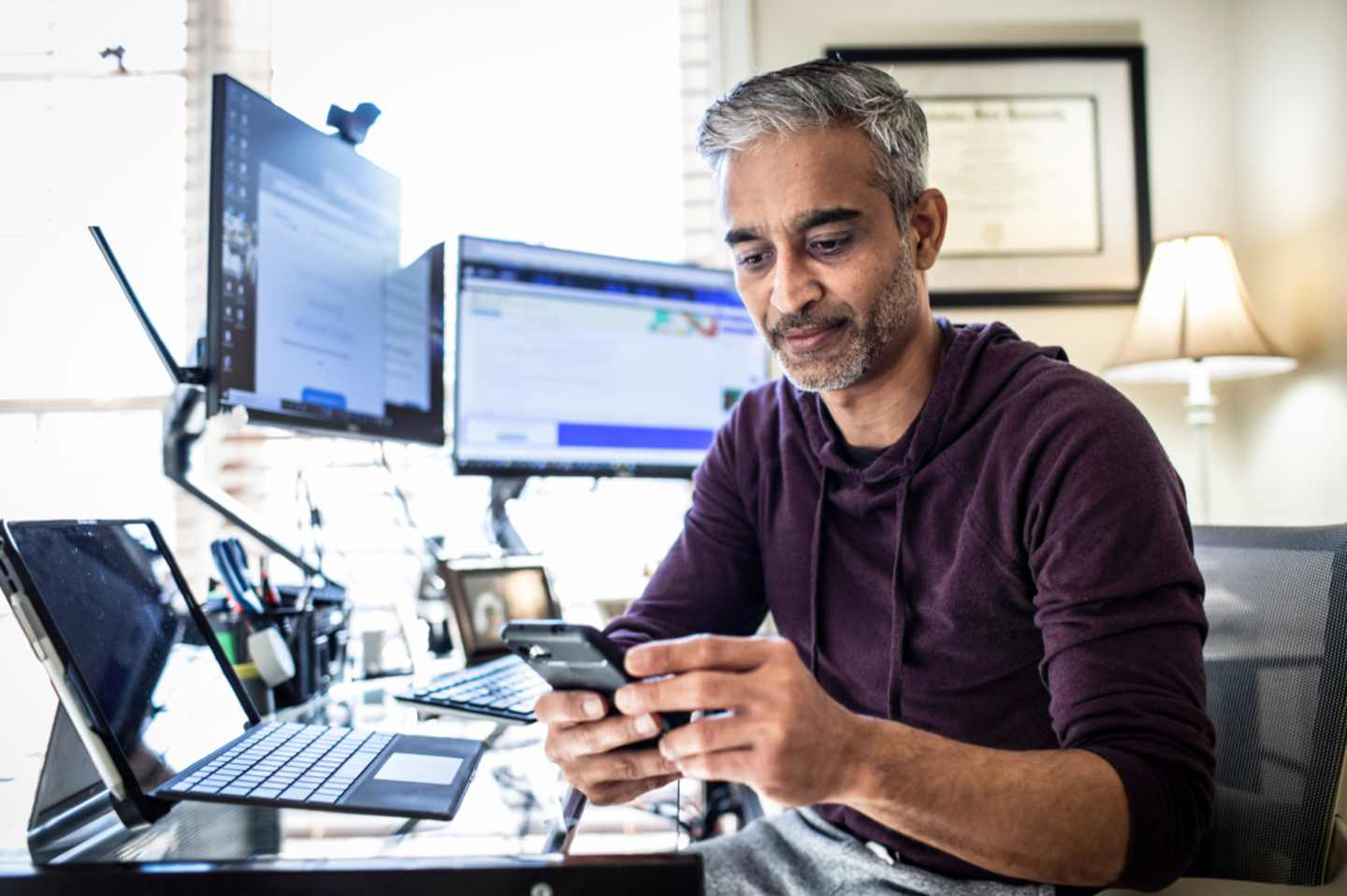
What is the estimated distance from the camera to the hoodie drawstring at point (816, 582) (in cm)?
108

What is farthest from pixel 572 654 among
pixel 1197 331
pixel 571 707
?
pixel 1197 331

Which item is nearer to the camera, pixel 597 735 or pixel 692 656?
pixel 692 656

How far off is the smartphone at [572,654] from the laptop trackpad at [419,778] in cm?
12

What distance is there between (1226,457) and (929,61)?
1.24m

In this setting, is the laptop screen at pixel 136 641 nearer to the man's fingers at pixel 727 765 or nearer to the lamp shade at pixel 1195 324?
the man's fingers at pixel 727 765

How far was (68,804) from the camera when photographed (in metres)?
0.67

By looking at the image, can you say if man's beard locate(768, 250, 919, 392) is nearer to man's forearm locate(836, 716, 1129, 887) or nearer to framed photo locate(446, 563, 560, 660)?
man's forearm locate(836, 716, 1129, 887)

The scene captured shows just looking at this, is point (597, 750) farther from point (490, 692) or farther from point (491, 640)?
point (491, 640)

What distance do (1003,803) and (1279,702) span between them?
0.34 metres

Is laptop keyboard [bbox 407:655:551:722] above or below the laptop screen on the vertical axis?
below

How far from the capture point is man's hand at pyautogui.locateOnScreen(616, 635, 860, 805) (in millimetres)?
623

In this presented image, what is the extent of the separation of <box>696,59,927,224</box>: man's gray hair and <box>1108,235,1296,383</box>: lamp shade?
3.91 feet

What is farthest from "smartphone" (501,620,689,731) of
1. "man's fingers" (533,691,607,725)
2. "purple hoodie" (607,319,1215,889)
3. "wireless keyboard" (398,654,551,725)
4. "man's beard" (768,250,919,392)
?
"man's beard" (768,250,919,392)

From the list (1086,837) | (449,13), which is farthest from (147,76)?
(1086,837)
